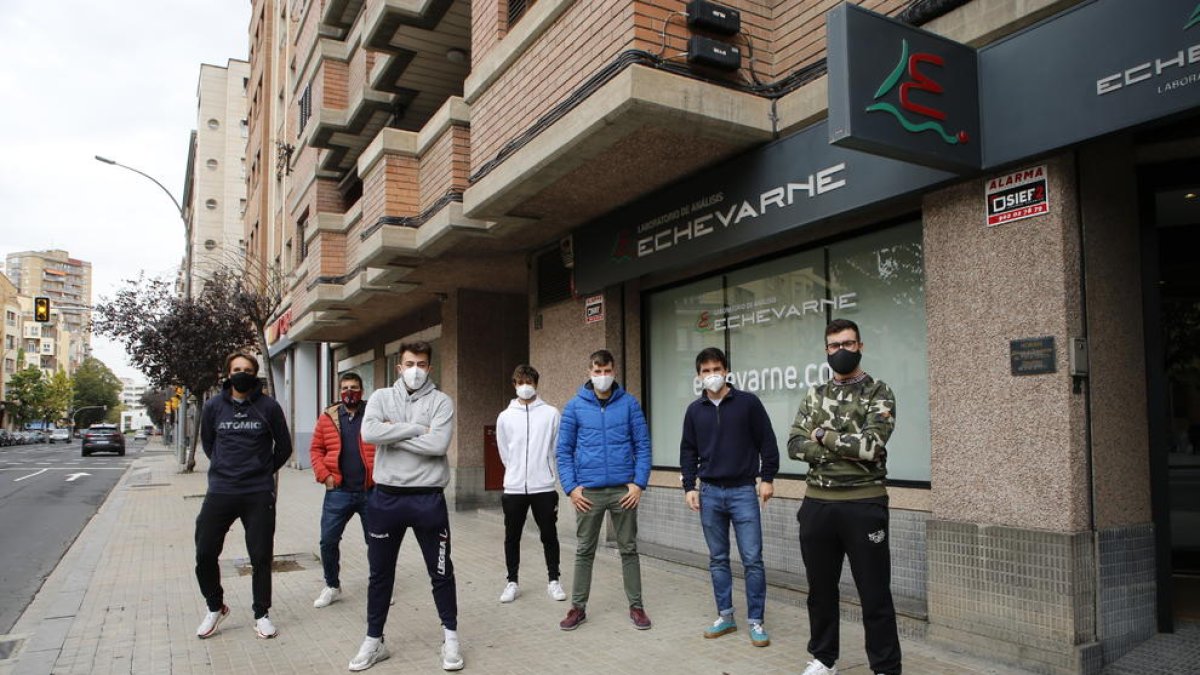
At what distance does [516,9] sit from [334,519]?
18.6 feet

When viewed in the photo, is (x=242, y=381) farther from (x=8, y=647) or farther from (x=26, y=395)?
(x=26, y=395)

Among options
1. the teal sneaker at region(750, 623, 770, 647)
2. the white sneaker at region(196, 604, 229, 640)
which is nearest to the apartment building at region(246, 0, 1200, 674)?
the teal sneaker at region(750, 623, 770, 647)

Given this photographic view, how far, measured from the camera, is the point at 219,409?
596 centimetres

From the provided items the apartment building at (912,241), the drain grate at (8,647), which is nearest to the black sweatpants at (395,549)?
the drain grate at (8,647)

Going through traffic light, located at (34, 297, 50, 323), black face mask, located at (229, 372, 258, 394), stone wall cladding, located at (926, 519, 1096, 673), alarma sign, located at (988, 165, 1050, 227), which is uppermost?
traffic light, located at (34, 297, 50, 323)

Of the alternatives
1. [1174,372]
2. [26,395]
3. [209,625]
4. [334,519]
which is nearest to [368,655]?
[209,625]

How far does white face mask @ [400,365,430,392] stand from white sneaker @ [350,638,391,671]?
61.0 inches

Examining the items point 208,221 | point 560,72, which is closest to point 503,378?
point 560,72

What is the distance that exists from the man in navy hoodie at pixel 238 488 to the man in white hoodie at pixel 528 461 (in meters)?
1.82

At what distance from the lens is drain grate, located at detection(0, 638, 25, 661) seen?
225 inches

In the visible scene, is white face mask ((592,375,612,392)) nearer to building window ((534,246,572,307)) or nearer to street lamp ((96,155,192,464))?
building window ((534,246,572,307))

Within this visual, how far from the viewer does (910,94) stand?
480cm

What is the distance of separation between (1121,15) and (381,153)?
29.6 ft

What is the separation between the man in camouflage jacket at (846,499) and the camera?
4137 millimetres
